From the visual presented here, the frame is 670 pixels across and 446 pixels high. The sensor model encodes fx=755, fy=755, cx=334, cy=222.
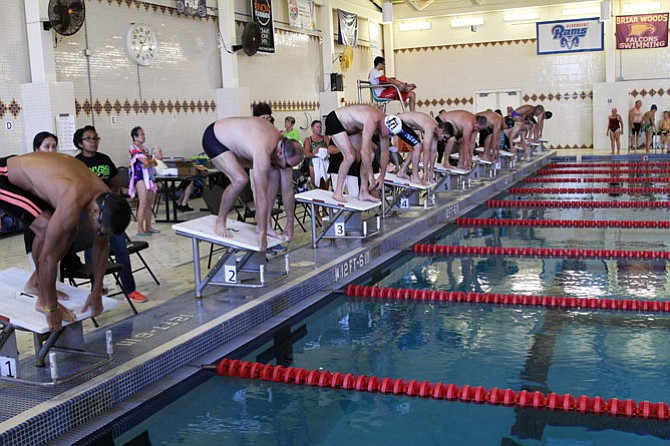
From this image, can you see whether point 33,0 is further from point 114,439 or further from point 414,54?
point 414,54

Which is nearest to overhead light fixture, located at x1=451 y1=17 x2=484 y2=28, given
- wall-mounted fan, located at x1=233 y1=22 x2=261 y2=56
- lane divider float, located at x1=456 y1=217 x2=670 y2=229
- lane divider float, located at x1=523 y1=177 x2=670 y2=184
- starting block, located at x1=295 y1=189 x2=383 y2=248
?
lane divider float, located at x1=523 y1=177 x2=670 y2=184

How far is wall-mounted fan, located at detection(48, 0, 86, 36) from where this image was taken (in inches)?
405

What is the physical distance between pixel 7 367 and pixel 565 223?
7.34m

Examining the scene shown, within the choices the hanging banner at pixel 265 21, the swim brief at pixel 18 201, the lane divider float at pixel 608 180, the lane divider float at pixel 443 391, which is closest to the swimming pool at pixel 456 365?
the lane divider float at pixel 443 391

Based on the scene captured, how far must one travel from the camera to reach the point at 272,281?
Answer: 580 cm

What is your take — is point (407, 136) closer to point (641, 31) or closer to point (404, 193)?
point (404, 193)

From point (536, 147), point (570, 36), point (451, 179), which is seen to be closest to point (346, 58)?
point (536, 147)

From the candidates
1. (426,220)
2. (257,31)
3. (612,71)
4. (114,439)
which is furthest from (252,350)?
(612,71)

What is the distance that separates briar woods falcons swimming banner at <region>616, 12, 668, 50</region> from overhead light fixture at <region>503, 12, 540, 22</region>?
2.37m

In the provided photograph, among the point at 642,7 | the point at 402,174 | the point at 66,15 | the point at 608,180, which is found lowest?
the point at 608,180

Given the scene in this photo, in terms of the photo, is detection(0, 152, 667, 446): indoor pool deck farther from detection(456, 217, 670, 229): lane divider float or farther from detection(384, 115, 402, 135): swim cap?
detection(456, 217, 670, 229): lane divider float

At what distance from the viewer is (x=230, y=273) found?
5.65 meters

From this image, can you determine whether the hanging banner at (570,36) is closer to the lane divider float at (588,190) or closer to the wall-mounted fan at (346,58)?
the wall-mounted fan at (346,58)

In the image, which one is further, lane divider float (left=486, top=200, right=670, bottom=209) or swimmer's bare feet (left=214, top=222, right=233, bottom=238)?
lane divider float (left=486, top=200, right=670, bottom=209)
